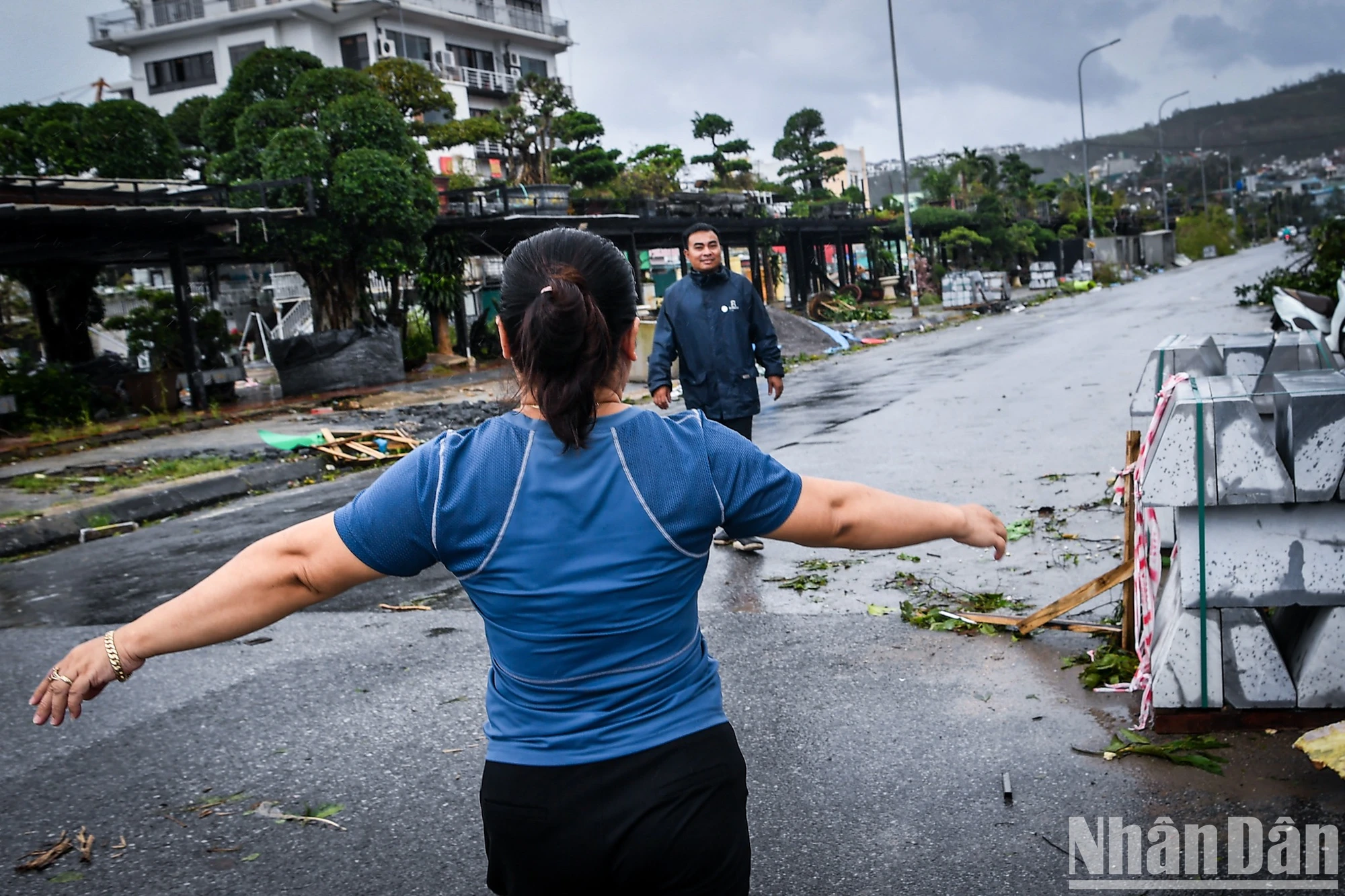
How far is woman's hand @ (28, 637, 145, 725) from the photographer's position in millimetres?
1978

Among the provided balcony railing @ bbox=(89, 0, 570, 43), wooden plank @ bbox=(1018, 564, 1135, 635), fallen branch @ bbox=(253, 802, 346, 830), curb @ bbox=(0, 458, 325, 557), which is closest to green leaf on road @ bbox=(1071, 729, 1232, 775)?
wooden plank @ bbox=(1018, 564, 1135, 635)

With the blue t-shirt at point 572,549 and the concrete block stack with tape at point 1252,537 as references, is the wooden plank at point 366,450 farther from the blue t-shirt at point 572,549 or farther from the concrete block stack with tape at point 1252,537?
the blue t-shirt at point 572,549

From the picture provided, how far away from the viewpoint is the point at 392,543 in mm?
1900

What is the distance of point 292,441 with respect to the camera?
14883 mm

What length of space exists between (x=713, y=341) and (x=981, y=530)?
17.1ft

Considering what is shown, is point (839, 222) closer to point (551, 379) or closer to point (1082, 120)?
point (1082, 120)

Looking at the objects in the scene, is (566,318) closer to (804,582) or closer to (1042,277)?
(804,582)

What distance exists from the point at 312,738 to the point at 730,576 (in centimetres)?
284

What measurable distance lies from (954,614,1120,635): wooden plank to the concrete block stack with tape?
101 centimetres

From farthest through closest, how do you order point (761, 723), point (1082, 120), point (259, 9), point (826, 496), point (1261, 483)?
point (1082, 120)
point (259, 9)
point (761, 723)
point (1261, 483)
point (826, 496)

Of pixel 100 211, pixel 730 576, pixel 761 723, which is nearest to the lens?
pixel 761 723

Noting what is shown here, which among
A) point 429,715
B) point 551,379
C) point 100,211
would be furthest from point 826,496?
point 100,211

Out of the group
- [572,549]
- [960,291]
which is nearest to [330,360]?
[572,549]

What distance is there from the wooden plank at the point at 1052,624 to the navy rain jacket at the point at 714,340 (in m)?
2.50
